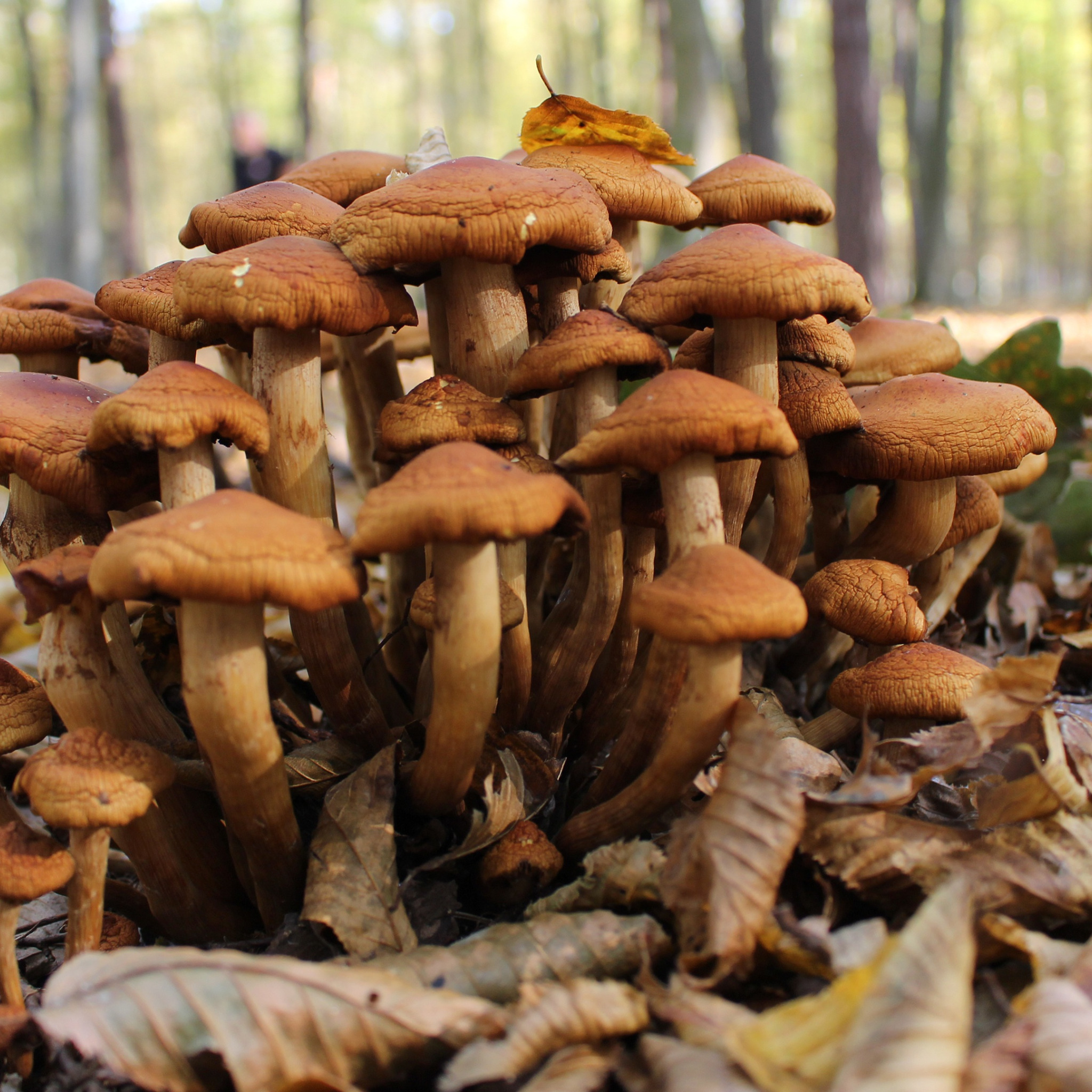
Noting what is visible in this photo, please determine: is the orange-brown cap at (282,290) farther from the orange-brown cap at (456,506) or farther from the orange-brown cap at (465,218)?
the orange-brown cap at (456,506)

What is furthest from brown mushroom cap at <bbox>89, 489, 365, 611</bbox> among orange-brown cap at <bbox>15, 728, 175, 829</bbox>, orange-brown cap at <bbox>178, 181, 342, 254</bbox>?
orange-brown cap at <bbox>178, 181, 342, 254</bbox>

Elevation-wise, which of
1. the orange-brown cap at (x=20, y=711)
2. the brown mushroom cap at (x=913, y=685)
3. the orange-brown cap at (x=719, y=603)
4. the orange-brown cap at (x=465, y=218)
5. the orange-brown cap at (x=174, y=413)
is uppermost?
the orange-brown cap at (x=465, y=218)

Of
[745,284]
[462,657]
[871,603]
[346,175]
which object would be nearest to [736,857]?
[462,657]

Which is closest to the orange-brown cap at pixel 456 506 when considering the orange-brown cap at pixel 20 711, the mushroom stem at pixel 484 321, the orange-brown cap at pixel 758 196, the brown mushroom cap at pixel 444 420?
the brown mushroom cap at pixel 444 420

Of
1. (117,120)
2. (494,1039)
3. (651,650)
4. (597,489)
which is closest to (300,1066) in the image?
(494,1039)

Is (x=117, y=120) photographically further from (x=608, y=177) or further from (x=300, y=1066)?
(x=300, y=1066)
